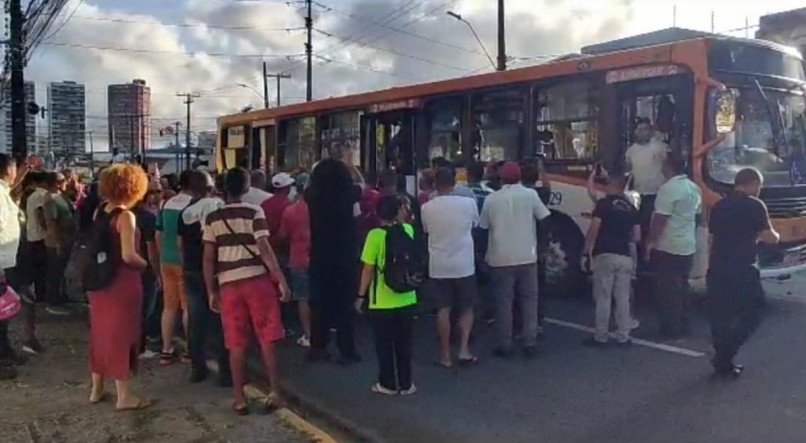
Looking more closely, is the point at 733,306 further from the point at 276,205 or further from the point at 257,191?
the point at 257,191

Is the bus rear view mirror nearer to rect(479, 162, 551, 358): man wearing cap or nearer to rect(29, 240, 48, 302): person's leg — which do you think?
rect(479, 162, 551, 358): man wearing cap

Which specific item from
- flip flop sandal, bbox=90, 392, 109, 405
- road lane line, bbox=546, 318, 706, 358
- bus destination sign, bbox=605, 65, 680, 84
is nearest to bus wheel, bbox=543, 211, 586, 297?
road lane line, bbox=546, 318, 706, 358

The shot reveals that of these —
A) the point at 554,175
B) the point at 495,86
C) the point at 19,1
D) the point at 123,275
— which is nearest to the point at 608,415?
the point at 123,275

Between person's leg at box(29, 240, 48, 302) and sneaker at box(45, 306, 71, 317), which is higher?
person's leg at box(29, 240, 48, 302)

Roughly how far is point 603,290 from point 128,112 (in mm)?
91696

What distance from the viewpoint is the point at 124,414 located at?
21.5 ft

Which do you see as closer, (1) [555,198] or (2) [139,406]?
(2) [139,406]

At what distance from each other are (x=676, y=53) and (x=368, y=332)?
4748mm

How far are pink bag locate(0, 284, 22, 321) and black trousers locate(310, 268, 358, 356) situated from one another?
251 cm

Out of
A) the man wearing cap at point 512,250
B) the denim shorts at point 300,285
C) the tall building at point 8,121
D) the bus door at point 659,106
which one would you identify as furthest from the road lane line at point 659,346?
the tall building at point 8,121

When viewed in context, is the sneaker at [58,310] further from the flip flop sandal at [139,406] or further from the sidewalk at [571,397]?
the flip flop sandal at [139,406]

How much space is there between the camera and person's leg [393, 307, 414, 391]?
7016mm

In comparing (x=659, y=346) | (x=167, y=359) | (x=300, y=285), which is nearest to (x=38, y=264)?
(x=167, y=359)

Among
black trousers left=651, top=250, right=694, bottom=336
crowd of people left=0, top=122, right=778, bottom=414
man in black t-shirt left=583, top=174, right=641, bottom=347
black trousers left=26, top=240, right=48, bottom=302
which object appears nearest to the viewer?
crowd of people left=0, top=122, right=778, bottom=414
